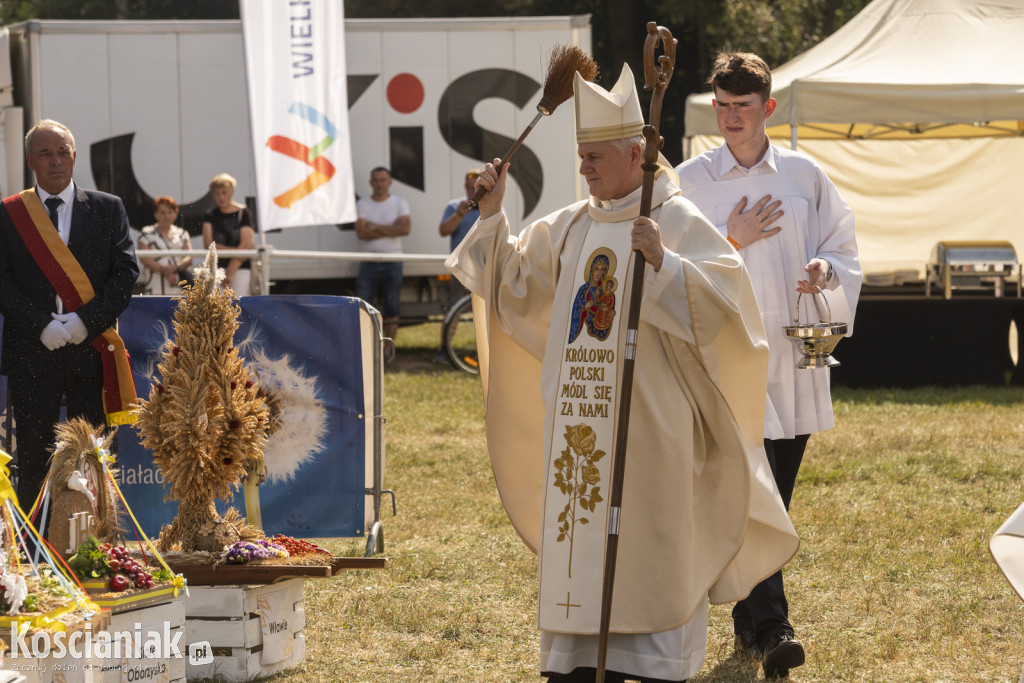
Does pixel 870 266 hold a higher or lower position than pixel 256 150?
lower

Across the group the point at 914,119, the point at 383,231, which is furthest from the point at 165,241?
the point at 914,119

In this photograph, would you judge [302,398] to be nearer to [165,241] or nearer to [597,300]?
[597,300]

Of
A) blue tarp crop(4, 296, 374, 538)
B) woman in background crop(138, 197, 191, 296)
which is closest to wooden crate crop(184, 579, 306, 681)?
blue tarp crop(4, 296, 374, 538)

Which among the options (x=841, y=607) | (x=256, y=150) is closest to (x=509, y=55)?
(x=256, y=150)

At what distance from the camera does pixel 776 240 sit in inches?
183

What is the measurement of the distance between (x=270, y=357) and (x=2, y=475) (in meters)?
2.55

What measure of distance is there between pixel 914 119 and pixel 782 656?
22.9ft

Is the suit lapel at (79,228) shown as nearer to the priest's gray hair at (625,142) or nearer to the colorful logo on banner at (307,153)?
the priest's gray hair at (625,142)

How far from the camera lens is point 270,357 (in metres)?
6.17

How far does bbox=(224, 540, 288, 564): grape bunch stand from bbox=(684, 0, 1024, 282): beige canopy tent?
6924 millimetres

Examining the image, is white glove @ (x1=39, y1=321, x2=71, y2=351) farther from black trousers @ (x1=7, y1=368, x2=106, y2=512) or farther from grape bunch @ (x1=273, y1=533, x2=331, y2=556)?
grape bunch @ (x1=273, y1=533, x2=331, y2=556)

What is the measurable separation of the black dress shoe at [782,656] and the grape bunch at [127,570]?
2131mm

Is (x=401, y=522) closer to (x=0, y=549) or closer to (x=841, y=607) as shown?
(x=841, y=607)

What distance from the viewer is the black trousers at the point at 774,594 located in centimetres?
465
